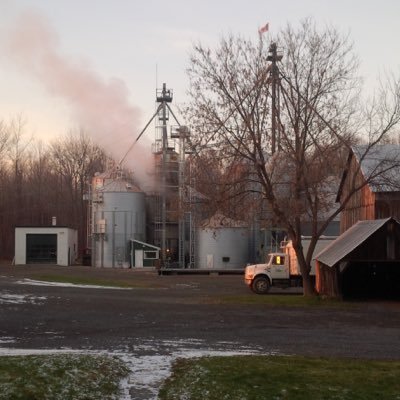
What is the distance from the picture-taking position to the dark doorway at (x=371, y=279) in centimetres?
3378

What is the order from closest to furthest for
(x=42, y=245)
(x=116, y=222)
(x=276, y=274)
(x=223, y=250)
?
(x=276, y=274), (x=223, y=250), (x=116, y=222), (x=42, y=245)

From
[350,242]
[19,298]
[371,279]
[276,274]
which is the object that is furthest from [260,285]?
[19,298]

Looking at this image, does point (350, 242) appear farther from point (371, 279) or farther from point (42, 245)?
point (42, 245)

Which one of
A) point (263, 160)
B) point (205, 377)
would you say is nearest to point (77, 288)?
point (263, 160)

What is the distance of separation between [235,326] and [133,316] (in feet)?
13.5

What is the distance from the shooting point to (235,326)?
771 inches

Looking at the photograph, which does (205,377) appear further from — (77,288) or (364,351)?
(77,288)

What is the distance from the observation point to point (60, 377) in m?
9.47

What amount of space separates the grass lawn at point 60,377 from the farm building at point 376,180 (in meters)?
19.9

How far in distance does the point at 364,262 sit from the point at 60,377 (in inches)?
999

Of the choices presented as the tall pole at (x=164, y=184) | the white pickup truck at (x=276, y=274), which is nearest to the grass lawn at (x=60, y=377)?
the white pickup truck at (x=276, y=274)

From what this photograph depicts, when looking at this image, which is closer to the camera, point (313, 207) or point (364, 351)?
point (364, 351)

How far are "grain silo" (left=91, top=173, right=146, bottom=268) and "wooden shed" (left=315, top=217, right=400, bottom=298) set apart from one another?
32.8 m

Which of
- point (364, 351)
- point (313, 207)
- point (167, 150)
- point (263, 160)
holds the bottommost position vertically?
point (364, 351)
